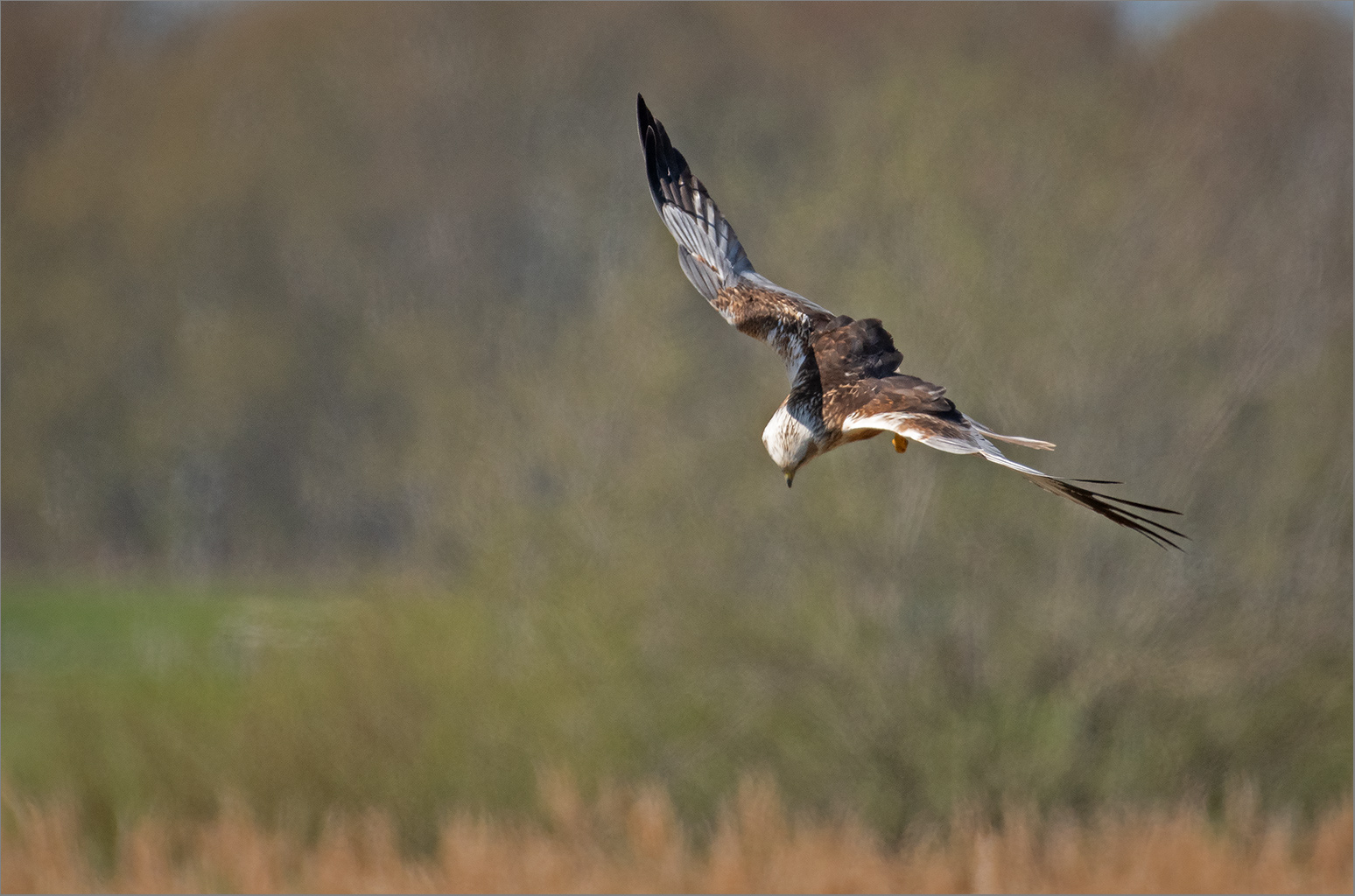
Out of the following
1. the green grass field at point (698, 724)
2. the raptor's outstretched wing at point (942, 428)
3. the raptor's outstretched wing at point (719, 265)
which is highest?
the raptor's outstretched wing at point (719, 265)

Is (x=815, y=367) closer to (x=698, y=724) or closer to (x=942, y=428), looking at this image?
(x=942, y=428)

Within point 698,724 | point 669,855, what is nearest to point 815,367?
point 669,855

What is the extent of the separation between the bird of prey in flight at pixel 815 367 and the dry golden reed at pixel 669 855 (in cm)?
718

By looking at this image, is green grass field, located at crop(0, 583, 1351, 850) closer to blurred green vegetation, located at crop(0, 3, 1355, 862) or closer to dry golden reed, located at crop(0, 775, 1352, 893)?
blurred green vegetation, located at crop(0, 3, 1355, 862)

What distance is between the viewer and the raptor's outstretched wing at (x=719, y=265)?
22.1 feet

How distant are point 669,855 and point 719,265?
7444 millimetres

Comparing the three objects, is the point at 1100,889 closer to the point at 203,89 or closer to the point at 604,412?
the point at 604,412

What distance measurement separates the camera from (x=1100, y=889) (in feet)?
44.6

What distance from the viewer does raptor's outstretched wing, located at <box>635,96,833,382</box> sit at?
6746mm

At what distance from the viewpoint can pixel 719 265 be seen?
7.38m

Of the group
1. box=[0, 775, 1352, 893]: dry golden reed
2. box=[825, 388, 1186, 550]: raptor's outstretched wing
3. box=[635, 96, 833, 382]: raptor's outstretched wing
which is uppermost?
box=[635, 96, 833, 382]: raptor's outstretched wing

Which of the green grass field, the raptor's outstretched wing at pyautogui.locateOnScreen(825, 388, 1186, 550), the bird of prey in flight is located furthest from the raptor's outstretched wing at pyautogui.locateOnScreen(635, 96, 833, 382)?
the green grass field

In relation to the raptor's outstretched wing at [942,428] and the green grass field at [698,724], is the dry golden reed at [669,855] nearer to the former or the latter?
the green grass field at [698,724]

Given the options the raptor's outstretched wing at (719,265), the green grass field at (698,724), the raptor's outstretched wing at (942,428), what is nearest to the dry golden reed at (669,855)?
the green grass field at (698,724)
